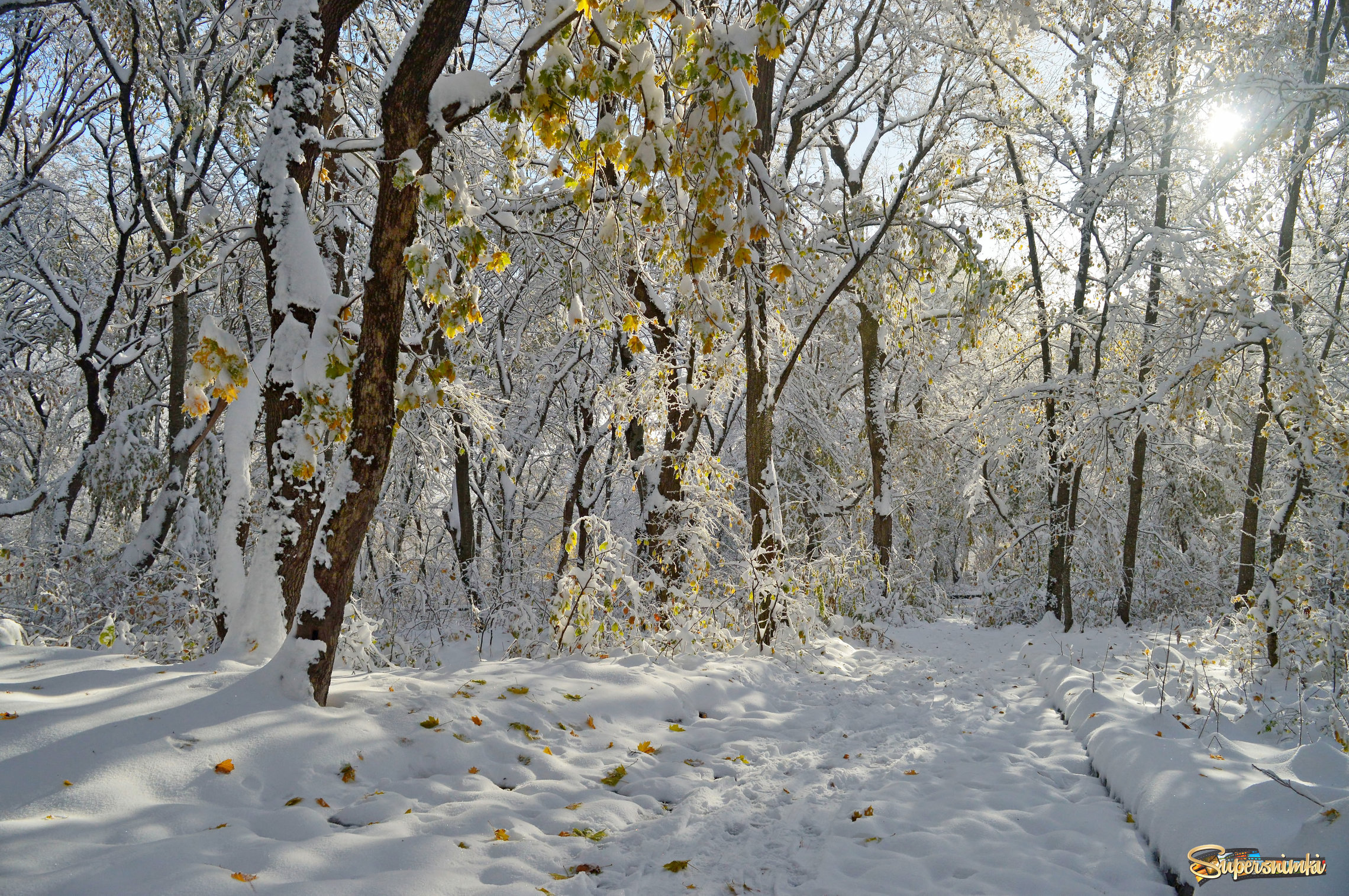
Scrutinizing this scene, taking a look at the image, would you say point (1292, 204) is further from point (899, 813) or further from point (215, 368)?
point (215, 368)

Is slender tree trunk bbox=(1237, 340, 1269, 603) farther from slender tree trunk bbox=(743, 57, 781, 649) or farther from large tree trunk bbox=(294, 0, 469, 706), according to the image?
large tree trunk bbox=(294, 0, 469, 706)

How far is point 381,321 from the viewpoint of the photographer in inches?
143

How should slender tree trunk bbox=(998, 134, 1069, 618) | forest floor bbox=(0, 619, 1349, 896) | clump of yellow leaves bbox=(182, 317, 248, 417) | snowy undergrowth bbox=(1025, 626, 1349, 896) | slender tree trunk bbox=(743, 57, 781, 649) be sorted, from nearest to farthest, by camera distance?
forest floor bbox=(0, 619, 1349, 896)
snowy undergrowth bbox=(1025, 626, 1349, 896)
clump of yellow leaves bbox=(182, 317, 248, 417)
slender tree trunk bbox=(743, 57, 781, 649)
slender tree trunk bbox=(998, 134, 1069, 618)

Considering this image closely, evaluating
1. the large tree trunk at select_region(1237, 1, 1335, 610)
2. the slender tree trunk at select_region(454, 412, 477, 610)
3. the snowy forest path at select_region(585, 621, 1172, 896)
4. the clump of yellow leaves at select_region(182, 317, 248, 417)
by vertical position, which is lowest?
the snowy forest path at select_region(585, 621, 1172, 896)

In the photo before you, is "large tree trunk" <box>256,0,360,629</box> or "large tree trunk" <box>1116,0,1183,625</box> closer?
"large tree trunk" <box>256,0,360,629</box>

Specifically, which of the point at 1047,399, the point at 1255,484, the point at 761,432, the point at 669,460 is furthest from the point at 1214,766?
the point at 1047,399

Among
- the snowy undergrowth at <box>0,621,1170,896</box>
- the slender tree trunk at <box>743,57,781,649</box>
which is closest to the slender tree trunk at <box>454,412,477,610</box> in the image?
the slender tree trunk at <box>743,57,781,649</box>

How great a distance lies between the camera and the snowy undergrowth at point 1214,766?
2.53 meters

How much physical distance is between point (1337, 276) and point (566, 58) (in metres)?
13.7

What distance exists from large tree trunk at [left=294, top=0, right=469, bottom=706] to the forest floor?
53cm

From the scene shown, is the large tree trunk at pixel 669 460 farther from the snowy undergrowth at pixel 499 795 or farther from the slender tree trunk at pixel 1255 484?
the slender tree trunk at pixel 1255 484

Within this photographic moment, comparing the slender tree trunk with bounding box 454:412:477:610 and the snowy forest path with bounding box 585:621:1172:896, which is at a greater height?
the slender tree trunk with bounding box 454:412:477:610

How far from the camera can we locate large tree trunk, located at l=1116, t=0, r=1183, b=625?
10.2 m

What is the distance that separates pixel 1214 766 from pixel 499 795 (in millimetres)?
3705
